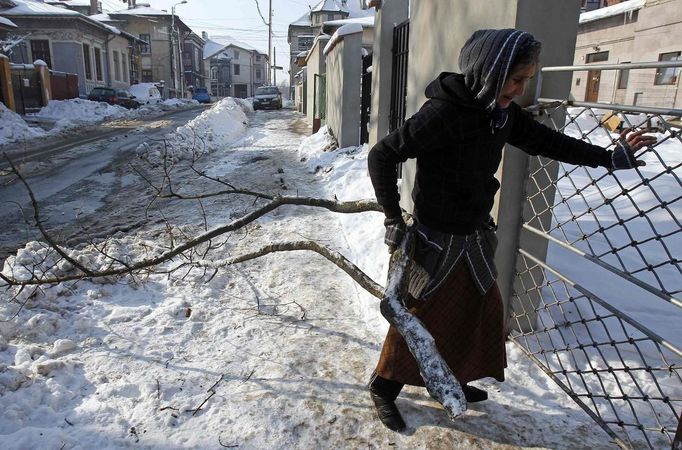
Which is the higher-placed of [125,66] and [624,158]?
[125,66]

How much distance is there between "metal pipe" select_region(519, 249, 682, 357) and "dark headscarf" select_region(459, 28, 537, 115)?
3.67 ft

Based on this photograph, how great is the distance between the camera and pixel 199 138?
13.3 meters

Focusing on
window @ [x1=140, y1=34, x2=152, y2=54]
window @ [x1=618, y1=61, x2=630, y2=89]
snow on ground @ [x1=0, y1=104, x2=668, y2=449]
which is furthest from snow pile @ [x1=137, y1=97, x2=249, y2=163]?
window @ [x1=140, y1=34, x2=152, y2=54]

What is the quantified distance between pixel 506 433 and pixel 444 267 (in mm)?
900

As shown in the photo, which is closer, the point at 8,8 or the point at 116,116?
the point at 116,116

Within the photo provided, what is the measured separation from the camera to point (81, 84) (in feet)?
113

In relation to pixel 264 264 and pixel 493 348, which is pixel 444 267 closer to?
pixel 493 348

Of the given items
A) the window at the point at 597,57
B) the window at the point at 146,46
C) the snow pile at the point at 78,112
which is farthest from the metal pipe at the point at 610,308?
the window at the point at 146,46

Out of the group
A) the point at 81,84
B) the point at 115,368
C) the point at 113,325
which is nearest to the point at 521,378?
the point at 115,368

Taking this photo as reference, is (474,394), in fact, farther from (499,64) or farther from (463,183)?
(499,64)

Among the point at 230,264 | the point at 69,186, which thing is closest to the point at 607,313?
the point at 230,264

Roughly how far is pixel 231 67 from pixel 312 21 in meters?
19.7

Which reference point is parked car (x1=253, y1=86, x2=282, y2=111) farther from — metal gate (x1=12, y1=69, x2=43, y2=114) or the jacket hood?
the jacket hood

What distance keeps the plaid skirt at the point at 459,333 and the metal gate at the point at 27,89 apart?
84.1 feet
